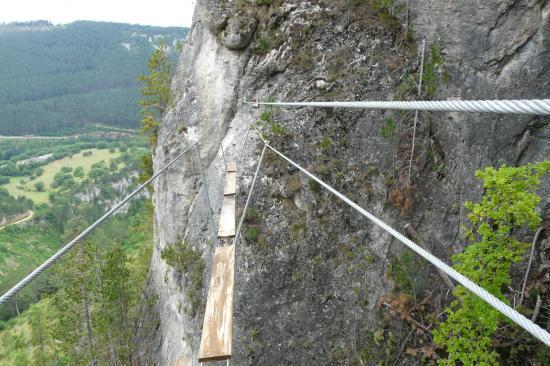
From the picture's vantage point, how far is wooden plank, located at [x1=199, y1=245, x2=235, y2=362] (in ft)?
9.64

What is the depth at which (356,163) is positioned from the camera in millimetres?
9078

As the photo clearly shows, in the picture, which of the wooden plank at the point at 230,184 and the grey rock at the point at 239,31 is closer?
the wooden plank at the point at 230,184

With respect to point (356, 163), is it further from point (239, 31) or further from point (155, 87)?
point (155, 87)

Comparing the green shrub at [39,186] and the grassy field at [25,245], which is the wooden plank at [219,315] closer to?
the grassy field at [25,245]

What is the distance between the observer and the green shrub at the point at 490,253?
5.52 metres

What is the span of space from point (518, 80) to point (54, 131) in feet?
707

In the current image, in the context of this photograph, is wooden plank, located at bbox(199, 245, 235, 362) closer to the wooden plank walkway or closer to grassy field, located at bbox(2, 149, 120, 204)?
the wooden plank walkway

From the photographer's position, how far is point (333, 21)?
10.5m

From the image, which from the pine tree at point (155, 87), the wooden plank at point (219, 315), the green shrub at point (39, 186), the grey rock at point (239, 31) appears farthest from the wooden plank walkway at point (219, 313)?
the green shrub at point (39, 186)

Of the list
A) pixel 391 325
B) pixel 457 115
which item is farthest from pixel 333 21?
pixel 391 325

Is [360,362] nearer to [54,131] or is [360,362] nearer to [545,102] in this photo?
[545,102]

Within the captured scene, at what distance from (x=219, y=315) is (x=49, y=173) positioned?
15115 centimetres

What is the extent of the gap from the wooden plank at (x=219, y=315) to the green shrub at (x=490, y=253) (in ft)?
11.8

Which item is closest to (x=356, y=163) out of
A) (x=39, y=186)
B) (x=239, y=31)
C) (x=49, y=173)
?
(x=239, y=31)
